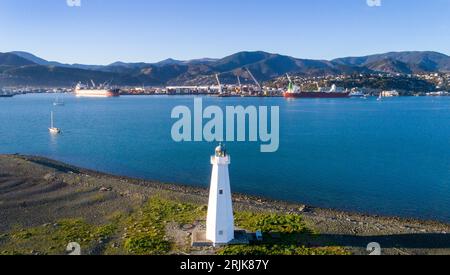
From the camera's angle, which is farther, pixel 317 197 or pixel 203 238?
pixel 317 197

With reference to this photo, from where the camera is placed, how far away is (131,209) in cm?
983

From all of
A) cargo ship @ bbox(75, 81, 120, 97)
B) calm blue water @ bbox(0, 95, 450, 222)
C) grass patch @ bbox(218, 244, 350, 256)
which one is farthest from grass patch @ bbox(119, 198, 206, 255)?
cargo ship @ bbox(75, 81, 120, 97)

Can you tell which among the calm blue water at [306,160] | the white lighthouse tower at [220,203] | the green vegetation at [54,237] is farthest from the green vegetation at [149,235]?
the calm blue water at [306,160]

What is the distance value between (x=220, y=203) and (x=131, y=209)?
3.60 metres

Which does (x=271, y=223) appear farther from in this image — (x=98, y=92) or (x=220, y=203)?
(x=98, y=92)

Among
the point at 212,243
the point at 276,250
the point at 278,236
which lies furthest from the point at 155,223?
the point at 276,250

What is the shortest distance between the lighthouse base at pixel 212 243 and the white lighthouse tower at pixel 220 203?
0.06m

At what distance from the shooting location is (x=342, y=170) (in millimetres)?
16609

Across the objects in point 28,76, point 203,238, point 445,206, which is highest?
point 28,76

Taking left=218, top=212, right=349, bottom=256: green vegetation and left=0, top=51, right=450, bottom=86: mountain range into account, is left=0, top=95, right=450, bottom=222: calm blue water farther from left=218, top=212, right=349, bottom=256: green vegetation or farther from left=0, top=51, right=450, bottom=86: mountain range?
left=0, top=51, right=450, bottom=86: mountain range

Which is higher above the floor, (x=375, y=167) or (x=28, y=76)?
(x=28, y=76)
